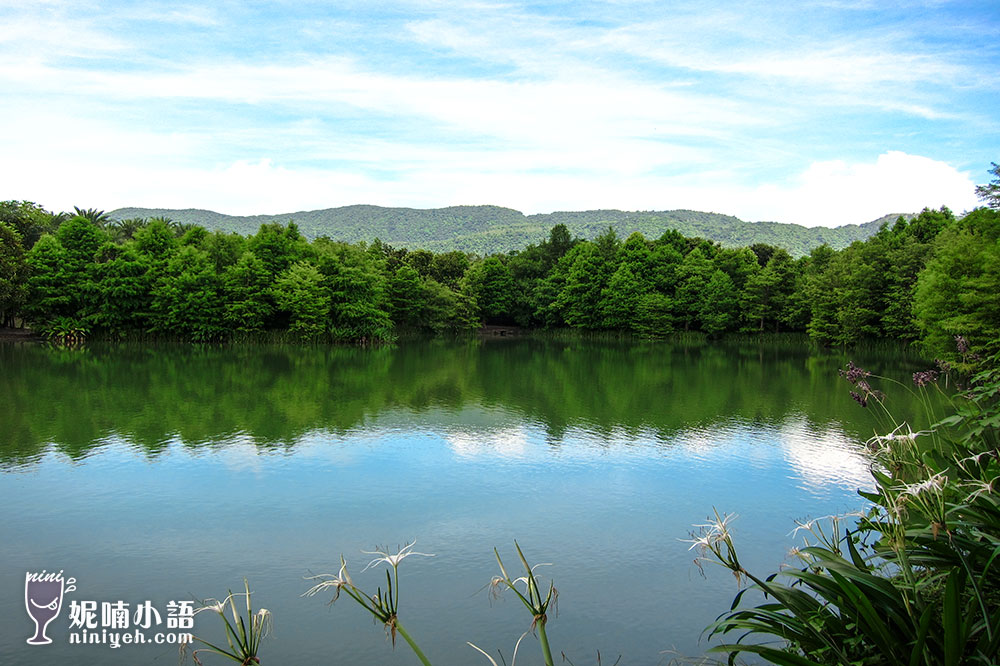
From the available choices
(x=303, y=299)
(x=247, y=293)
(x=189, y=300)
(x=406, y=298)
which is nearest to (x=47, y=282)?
(x=189, y=300)

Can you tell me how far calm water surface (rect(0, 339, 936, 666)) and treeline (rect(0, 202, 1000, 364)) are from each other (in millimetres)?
16837

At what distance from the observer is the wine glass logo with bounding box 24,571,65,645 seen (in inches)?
217

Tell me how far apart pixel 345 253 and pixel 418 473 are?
34.1m

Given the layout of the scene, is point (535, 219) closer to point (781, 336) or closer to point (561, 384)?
point (781, 336)

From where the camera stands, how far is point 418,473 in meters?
10.9

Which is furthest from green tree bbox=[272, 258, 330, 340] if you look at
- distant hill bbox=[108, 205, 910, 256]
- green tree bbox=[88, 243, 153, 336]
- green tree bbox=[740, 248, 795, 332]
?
distant hill bbox=[108, 205, 910, 256]

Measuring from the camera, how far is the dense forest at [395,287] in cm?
3725

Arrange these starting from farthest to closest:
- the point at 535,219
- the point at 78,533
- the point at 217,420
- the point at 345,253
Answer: the point at 535,219
the point at 345,253
the point at 217,420
the point at 78,533

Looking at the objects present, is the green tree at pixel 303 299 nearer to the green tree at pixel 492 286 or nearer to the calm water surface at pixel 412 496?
Answer: the green tree at pixel 492 286

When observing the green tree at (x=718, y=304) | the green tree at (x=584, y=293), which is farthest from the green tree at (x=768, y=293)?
the green tree at (x=584, y=293)

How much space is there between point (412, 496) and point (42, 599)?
4.55 metres

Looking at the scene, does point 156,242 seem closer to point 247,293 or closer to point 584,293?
point 247,293

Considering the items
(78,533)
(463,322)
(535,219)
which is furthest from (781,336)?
(535,219)

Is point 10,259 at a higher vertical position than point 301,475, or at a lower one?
higher
